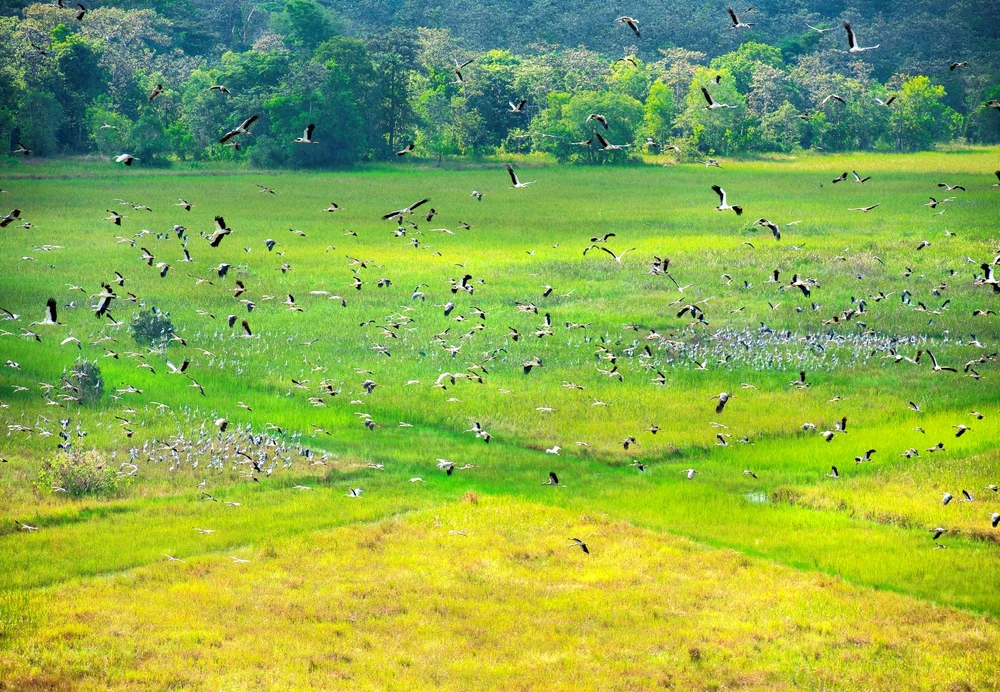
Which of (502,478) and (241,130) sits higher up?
(241,130)

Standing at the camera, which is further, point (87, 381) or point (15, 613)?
point (87, 381)

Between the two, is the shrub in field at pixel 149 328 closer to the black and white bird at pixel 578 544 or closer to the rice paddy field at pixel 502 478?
the rice paddy field at pixel 502 478

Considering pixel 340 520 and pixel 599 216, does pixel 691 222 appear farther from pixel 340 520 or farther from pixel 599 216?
pixel 340 520

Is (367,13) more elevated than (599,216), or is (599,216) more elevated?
(367,13)

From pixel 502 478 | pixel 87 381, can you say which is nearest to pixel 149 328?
pixel 87 381

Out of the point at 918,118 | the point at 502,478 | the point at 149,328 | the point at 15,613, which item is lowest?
the point at 502,478

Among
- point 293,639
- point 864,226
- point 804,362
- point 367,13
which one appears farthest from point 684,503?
point 367,13

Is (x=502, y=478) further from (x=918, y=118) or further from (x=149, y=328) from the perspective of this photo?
(x=918, y=118)
